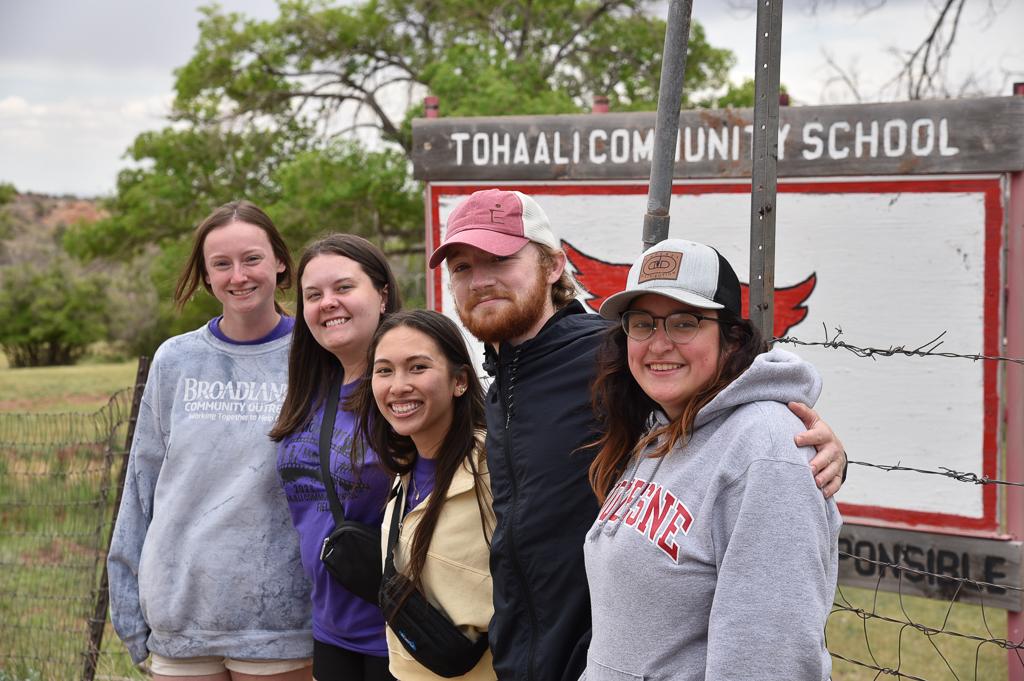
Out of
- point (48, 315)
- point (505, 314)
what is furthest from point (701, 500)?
point (48, 315)

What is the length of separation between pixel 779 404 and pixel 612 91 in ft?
58.7

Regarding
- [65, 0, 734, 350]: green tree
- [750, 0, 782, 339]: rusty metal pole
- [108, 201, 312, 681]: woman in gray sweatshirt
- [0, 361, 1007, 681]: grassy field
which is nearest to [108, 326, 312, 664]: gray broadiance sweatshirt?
[108, 201, 312, 681]: woman in gray sweatshirt

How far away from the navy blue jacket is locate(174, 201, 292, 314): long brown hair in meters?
→ 1.31

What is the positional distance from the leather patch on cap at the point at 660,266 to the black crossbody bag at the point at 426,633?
1.07 meters

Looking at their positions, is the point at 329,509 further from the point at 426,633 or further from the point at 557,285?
the point at 557,285

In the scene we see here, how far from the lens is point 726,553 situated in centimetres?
162

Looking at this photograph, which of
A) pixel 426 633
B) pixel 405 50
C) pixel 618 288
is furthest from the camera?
pixel 405 50

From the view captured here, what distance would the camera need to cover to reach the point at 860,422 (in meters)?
4.55

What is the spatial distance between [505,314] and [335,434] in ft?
2.86

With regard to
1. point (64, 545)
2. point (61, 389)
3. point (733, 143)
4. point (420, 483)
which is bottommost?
point (61, 389)

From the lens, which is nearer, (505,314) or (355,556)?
(505,314)

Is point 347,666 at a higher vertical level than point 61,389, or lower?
higher

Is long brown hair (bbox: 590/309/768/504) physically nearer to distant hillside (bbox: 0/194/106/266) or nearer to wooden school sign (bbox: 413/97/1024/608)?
wooden school sign (bbox: 413/97/1024/608)

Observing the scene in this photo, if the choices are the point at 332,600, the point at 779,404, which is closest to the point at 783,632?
the point at 779,404
